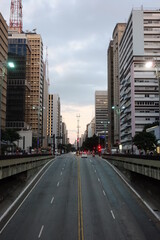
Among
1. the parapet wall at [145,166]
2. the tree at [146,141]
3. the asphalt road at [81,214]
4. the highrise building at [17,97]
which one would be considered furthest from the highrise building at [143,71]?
the asphalt road at [81,214]

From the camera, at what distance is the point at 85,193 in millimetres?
33375

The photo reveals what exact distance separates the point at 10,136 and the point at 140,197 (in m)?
82.8

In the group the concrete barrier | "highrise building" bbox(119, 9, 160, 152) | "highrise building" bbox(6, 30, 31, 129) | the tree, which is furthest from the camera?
"highrise building" bbox(6, 30, 31, 129)

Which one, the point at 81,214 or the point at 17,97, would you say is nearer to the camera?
the point at 81,214

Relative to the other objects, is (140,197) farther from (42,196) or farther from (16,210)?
Answer: (16,210)

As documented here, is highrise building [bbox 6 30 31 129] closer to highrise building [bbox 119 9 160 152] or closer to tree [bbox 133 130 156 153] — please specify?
highrise building [bbox 119 9 160 152]

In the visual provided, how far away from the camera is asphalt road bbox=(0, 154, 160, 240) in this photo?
19703 millimetres

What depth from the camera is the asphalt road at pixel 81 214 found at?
19.7 meters

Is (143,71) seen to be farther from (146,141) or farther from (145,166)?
(145,166)

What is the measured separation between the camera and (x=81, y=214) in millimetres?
24953

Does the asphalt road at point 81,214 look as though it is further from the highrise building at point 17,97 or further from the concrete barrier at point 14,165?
the highrise building at point 17,97

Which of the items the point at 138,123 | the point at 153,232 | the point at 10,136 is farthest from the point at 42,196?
the point at 138,123

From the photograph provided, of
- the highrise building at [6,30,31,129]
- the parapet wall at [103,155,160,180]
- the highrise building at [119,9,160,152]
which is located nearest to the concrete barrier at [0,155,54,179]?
the parapet wall at [103,155,160,180]

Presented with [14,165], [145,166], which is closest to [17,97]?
[14,165]
